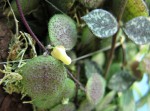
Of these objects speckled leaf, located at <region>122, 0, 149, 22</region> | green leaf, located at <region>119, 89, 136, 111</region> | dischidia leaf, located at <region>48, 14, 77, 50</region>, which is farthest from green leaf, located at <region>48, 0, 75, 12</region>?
green leaf, located at <region>119, 89, 136, 111</region>

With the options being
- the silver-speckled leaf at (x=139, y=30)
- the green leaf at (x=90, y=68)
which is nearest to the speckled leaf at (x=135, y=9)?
the silver-speckled leaf at (x=139, y=30)

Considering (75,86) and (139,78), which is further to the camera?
(139,78)

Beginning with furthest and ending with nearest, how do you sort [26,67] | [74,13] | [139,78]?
[139,78], [74,13], [26,67]

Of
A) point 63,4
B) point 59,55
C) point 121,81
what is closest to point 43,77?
point 59,55

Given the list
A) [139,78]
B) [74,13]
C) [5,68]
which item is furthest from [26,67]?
[139,78]

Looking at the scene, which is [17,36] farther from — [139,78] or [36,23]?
[139,78]

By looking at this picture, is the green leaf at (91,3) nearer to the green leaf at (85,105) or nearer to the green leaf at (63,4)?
the green leaf at (63,4)
